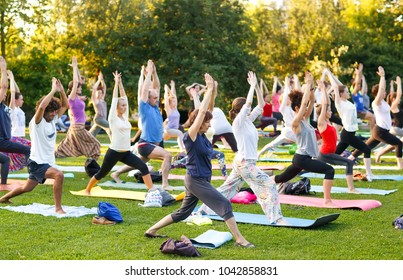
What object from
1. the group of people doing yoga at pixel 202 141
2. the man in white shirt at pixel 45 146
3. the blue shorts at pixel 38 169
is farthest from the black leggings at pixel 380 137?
the blue shorts at pixel 38 169

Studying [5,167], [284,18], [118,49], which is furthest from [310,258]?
[284,18]

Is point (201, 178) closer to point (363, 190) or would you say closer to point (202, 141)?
point (202, 141)

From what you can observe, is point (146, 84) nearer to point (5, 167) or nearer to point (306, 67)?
point (5, 167)

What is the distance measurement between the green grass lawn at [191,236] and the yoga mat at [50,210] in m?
0.19

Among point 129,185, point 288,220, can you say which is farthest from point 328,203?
point 129,185

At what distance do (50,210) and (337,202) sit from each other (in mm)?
4421

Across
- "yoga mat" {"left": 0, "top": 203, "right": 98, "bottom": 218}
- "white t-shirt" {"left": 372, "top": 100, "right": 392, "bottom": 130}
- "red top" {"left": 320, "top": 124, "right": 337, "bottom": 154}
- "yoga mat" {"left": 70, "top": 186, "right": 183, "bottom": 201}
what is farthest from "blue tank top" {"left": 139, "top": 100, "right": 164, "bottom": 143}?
"white t-shirt" {"left": 372, "top": 100, "right": 392, "bottom": 130}

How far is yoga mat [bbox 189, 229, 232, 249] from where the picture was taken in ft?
25.1

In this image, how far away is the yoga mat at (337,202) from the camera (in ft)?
33.6

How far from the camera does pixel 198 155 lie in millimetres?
7785

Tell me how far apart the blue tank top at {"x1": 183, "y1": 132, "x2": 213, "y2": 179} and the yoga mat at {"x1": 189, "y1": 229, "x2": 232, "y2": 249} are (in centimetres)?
73

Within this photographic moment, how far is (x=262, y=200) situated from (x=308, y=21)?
40.1 metres

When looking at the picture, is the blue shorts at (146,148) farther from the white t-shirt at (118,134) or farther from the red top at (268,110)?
the red top at (268,110)

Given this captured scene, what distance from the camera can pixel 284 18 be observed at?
49969mm
